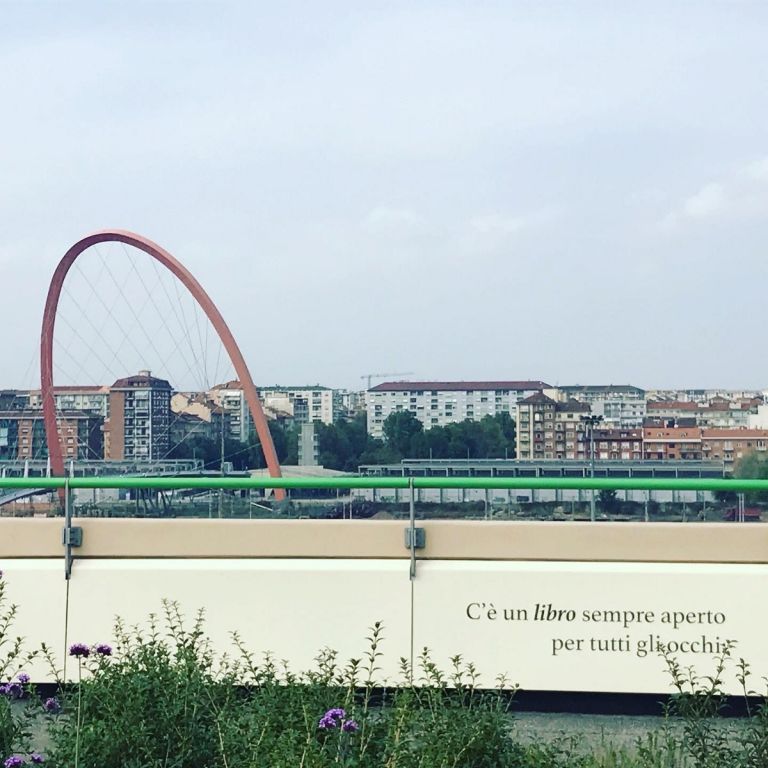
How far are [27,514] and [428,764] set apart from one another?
2956 mm

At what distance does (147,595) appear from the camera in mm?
5820

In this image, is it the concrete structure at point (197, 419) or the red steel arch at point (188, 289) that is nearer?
the red steel arch at point (188, 289)

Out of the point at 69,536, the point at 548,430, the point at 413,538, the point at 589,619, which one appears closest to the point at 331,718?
the point at 413,538

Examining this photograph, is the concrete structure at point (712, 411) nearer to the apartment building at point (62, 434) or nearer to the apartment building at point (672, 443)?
the apartment building at point (672, 443)

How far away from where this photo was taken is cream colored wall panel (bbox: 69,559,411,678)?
570cm

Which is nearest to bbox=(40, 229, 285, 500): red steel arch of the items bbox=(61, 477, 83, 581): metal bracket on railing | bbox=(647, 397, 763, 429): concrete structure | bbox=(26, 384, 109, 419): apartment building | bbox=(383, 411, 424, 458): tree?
bbox=(26, 384, 109, 419): apartment building

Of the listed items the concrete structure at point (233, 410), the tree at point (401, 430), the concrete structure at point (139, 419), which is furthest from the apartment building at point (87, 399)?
the tree at point (401, 430)

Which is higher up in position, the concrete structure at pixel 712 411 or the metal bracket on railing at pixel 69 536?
the concrete structure at pixel 712 411

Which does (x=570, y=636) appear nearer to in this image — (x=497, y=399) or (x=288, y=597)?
(x=288, y=597)

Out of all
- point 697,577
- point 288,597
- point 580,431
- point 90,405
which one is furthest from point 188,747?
point 580,431

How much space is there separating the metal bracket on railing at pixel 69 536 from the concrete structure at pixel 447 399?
105157 millimetres

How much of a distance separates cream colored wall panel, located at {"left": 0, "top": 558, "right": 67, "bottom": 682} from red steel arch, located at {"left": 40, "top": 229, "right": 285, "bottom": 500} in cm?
4728

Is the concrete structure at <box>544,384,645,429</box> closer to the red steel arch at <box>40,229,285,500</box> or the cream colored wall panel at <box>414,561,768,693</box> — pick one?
the red steel arch at <box>40,229,285,500</box>

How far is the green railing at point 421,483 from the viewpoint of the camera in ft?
18.2
